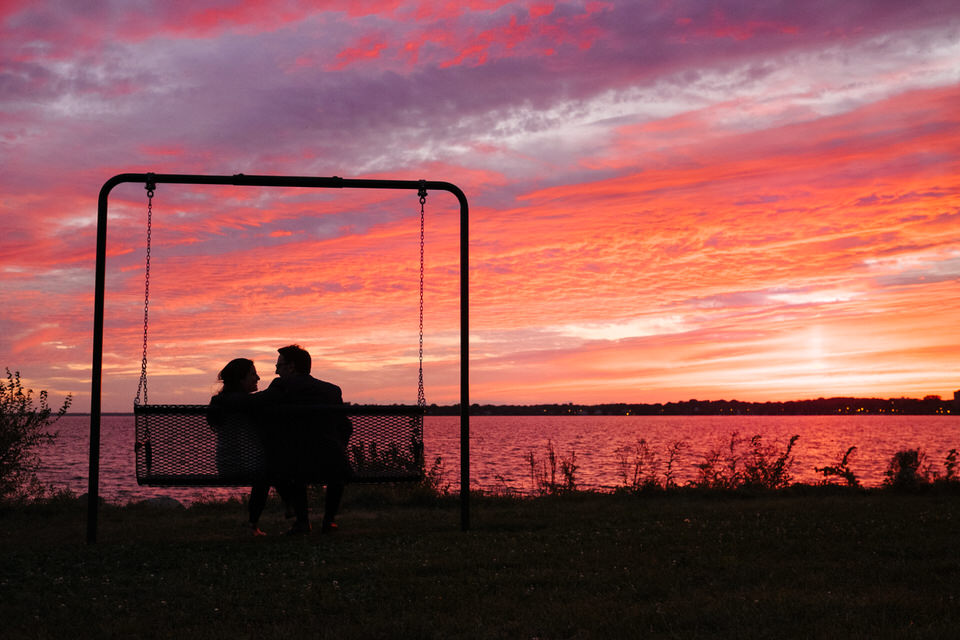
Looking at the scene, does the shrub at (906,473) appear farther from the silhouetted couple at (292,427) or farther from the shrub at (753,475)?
the silhouetted couple at (292,427)

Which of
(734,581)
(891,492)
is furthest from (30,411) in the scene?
(891,492)

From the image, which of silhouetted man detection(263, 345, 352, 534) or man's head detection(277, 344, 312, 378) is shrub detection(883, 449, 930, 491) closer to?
silhouetted man detection(263, 345, 352, 534)

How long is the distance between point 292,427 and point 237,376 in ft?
3.71

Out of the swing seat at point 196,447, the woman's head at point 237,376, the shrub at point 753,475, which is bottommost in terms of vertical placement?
the shrub at point 753,475

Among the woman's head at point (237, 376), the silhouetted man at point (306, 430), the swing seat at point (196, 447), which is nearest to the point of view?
the swing seat at point (196, 447)

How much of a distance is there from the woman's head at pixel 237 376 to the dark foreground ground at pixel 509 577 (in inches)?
66.2

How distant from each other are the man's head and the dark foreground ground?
1.79 m

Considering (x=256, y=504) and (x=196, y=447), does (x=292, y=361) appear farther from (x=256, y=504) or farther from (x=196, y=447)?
(x=256, y=504)

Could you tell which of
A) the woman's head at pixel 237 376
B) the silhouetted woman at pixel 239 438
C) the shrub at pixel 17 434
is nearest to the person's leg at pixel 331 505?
the silhouetted woman at pixel 239 438

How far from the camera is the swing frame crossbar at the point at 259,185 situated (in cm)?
902

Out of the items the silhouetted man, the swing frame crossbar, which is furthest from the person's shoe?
the swing frame crossbar

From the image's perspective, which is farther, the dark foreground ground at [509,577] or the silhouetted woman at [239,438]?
the silhouetted woman at [239,438]

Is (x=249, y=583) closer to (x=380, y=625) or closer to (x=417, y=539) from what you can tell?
(x=380, y=625)

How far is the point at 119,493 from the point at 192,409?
64.0 ft
